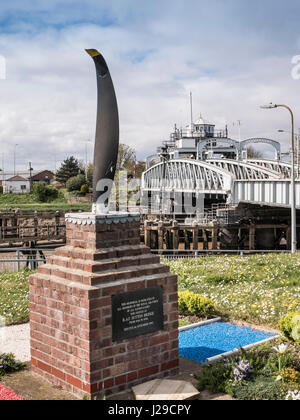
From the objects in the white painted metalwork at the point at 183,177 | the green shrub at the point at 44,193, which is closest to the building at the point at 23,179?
the green shrub at the point at 44,193

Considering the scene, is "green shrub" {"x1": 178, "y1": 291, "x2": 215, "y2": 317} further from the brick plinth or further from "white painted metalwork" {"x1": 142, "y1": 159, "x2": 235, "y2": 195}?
"white painted metalwork" {"x1": 142, "y1": 159, "x2": 235, "y2": 195}

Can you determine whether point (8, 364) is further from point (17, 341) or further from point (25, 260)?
point (25, 260)

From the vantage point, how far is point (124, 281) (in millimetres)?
7086

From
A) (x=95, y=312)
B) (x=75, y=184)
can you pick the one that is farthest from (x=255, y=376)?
(x=75, y=184)

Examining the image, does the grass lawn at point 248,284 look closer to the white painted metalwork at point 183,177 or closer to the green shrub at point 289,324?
the green shrub at point 289,324

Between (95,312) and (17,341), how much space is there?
13.6 ft

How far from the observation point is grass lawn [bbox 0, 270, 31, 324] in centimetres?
1180

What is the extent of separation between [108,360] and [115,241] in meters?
1.81

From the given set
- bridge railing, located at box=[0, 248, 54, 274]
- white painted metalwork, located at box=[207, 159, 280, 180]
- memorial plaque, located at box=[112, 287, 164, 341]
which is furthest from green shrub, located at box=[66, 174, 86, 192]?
→ memorial plaque, located at box=[112, 287, 164, 341]

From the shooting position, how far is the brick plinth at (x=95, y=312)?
6711 mm

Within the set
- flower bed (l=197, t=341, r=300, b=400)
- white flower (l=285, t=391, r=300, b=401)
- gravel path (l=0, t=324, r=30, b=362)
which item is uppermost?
flower bed (l=197, t=341, r=300, b=400)

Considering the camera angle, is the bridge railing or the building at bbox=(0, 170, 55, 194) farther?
the building at bbox=(0, 170, 55, 194)

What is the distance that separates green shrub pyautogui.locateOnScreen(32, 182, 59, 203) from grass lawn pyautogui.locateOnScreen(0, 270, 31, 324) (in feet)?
195
